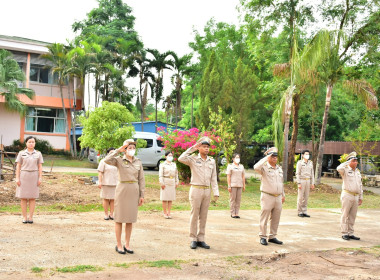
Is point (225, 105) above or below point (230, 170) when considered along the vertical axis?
above

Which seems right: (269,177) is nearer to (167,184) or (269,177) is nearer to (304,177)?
(167,184)

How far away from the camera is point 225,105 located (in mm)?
21844

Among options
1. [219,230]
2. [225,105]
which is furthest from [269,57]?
[219,230]

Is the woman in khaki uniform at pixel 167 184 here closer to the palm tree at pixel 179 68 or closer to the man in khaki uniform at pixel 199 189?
the man in khaki uniform at pixel 199 189

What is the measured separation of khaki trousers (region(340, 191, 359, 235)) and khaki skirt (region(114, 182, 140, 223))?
4.39 meters

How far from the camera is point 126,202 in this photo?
612 centimetres

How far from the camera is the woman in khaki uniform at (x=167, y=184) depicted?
9.64 meters

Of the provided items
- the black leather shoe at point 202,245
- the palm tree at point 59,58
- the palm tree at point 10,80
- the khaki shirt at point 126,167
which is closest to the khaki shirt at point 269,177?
the black leather shoe at point 202,245

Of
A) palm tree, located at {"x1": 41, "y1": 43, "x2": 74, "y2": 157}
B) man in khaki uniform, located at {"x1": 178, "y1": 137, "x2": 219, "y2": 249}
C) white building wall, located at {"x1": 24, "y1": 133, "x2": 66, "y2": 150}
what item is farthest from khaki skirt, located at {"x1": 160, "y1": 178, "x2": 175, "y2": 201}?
white building wall, located at {"x1": 24, "y1": 133, "x2": 66, "y2": 150}

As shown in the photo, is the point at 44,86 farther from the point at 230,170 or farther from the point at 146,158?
the point at 230,170

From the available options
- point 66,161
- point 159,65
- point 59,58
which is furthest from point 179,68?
Answer: point 66,161

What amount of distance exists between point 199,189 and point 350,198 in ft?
11.0

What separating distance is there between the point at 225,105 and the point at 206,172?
1514 cm

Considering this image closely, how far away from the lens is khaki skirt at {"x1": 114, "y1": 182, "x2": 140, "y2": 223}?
6.08 m
